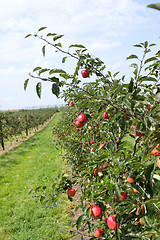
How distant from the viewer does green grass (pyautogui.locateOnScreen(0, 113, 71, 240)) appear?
3.40m

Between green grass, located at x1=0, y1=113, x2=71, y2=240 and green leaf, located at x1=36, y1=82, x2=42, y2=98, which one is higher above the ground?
green leaf, located at x1=36, y1=82, x2=42, y2=98

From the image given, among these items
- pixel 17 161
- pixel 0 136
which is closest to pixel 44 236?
pixel 17 161

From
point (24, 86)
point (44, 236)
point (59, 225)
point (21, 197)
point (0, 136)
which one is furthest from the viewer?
point (0, 136)

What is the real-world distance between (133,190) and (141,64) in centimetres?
92

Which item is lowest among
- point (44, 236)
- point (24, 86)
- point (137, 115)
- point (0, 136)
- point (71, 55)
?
point (44, 236)

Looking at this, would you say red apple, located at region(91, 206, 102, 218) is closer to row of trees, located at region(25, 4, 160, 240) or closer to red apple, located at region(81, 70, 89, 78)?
row of trees, located at region(25, 4, 160, 240)

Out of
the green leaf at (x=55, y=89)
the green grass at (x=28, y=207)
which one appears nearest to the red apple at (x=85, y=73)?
the green leaf at (x=55, y=89)

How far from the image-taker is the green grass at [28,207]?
3.40m

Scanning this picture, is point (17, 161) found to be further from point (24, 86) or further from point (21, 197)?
point (24, 86)

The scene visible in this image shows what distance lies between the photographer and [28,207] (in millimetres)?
4281

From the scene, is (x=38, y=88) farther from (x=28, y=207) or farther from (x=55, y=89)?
(x=28, y=207)

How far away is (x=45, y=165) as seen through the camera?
7180 mm

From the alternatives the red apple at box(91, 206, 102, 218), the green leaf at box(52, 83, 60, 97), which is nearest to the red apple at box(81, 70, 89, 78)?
the green leaf at box(52, 83, 60, 97)

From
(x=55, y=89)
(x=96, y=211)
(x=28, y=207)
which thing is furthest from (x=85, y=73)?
(x=28, y=207)
